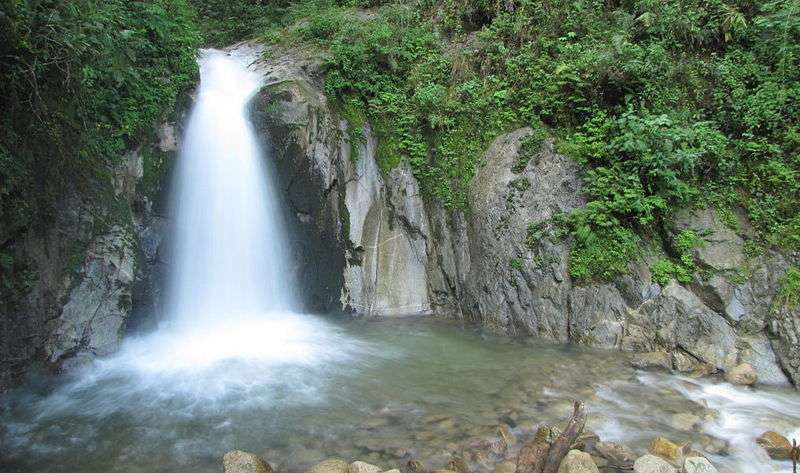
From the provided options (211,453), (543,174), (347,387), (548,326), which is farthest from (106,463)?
(543,174)

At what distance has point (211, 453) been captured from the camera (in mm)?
4645

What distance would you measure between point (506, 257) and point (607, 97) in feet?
11.3

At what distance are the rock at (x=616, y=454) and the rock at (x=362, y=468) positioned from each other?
2.13 meters

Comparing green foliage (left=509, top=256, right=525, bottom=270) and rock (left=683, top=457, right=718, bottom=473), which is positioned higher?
green foliage (left=509, top=256, right=525, bottom=270)

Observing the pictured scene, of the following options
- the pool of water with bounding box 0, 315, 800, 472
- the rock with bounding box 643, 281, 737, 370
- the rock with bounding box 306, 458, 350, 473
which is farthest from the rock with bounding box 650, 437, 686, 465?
the rock with bounding box 306, 458, 350, 473

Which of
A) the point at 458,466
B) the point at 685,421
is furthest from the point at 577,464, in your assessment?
the point at 685,421

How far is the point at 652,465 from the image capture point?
425 cm

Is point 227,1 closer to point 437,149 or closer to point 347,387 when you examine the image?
point 437,149

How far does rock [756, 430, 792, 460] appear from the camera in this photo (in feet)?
15.5

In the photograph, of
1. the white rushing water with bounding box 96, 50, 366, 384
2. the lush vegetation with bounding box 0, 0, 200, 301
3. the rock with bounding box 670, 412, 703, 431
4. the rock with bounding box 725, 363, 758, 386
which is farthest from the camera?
the white rushing water with bounding box 96, 50, 366, 384

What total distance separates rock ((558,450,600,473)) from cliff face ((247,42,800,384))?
3279mm

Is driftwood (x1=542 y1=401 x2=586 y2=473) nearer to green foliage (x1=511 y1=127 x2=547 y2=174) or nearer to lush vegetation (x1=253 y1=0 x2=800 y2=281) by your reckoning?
lush vegetation (x1=253 y1=0 x2=800 y2=281)

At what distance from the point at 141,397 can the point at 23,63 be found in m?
3.82

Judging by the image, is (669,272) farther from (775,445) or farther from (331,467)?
(331,467)
